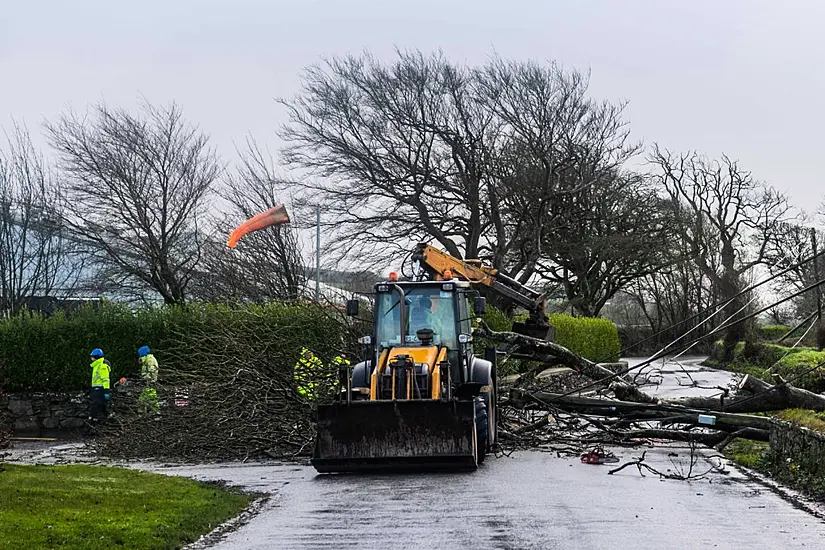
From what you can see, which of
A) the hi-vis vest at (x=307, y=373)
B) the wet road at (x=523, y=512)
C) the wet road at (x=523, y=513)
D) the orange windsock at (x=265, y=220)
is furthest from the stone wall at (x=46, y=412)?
the wet road at (x=523, y=513)

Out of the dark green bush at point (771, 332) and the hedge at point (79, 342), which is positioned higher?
the dark green bush at point (771, 332)

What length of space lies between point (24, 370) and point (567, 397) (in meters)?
15.9

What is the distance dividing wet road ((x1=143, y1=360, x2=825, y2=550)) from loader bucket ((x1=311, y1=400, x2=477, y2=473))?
25cm

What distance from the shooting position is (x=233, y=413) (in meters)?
17.7

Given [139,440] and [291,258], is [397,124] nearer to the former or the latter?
[291,258]

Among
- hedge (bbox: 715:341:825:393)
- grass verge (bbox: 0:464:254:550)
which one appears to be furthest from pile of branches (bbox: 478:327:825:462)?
grass verge (bbox: 0:464:254:550)

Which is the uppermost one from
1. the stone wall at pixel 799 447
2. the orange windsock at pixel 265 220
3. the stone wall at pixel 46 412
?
the orange windsock at pixel 265 220

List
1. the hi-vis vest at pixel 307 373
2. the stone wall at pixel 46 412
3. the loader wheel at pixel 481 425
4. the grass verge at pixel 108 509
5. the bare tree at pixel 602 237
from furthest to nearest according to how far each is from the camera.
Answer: the bare tree at pixel 602 237 < the stone wall at pixel 46 412 < the hi-vis vest at pixel 307 373 < the loader wheel at pixel 481 425 < the grass verge at pixel 108 509

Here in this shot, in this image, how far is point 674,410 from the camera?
17828 mm

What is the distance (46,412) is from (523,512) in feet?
65.3

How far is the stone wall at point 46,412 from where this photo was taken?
2814 cm

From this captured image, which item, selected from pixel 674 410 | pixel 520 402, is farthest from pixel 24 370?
pixel 674 410

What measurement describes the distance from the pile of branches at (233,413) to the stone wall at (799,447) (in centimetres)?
675

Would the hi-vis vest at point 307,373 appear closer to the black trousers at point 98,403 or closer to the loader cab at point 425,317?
the loader cab at point 425,317
